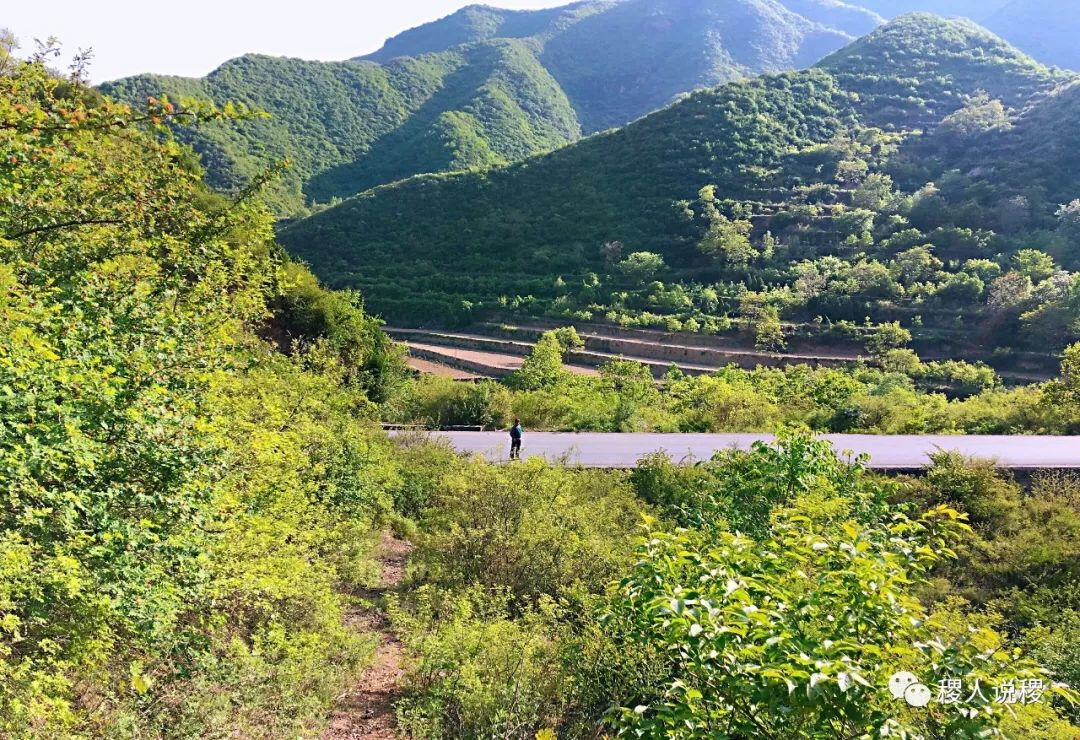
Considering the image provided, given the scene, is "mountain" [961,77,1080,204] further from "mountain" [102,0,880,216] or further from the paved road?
"mountain" [102,0,880,216]

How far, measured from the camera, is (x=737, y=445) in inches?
445

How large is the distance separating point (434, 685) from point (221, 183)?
6149cm

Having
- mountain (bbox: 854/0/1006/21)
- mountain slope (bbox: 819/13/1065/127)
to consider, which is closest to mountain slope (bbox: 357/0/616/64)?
mountain (bbox: 854/0/1006/21)

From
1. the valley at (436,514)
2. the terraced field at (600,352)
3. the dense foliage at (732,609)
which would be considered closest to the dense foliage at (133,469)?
the valley at (436,514)

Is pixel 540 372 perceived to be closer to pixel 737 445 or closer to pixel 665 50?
pixel 737 445

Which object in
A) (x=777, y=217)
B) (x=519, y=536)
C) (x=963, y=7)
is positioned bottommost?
(x=519, y=536)

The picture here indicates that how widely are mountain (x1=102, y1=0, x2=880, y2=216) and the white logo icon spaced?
5772 mm

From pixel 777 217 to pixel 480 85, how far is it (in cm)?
6891

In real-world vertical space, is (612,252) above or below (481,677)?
above

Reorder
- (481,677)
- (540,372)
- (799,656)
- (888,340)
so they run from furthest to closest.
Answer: (888,340)
(540,372)
(481,677)
(799,656)

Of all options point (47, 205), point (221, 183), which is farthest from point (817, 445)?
point (221, 183)

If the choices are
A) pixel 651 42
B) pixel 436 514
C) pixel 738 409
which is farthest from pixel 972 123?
pixel 651 42

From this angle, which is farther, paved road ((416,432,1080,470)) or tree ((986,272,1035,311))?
tree ((986,272,1035,311))

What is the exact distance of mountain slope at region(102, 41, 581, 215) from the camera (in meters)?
69.5
